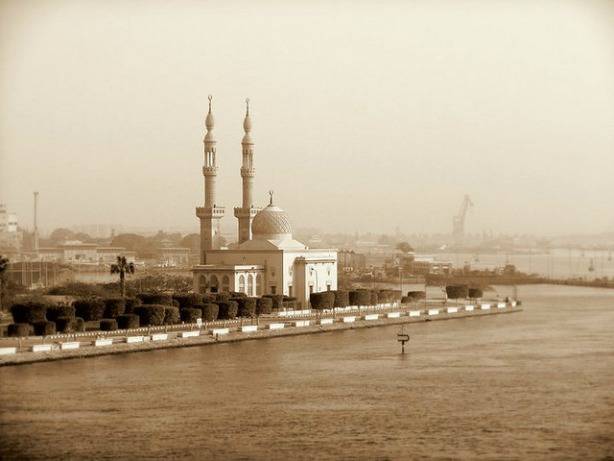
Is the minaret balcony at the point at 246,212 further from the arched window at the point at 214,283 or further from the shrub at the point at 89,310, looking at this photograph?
the shrub at the point at 89,310

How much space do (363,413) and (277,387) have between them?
2.37 metres

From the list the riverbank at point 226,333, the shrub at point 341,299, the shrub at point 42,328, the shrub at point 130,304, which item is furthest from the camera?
the shrub at point 341,299

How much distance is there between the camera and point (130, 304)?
82.9ft

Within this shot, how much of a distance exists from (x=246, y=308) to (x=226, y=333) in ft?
9.71

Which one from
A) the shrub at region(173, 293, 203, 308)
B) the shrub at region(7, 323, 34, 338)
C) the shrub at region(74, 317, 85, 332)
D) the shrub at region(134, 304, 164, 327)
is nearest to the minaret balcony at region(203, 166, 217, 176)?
the shrub at region(173, 293, 203, 308)

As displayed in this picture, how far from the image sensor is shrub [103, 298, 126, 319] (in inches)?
968

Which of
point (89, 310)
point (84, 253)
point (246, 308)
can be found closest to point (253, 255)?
point (246, 308)

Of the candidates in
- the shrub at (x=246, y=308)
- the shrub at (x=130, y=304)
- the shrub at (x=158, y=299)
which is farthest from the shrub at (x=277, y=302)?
the shrub at (x=130, y=304)

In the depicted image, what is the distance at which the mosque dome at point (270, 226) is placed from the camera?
31891 millimetres

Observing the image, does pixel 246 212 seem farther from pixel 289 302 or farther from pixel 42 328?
pixel 42 328

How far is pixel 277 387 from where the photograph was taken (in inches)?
692

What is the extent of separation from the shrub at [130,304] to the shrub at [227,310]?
1739mm

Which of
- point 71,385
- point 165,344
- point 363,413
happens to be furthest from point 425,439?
point 165,344

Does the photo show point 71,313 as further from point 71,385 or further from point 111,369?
point 71,385
